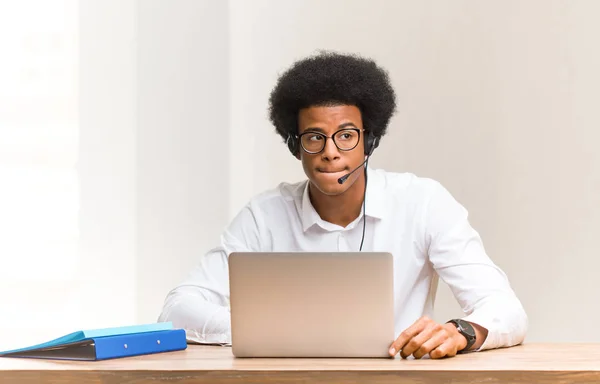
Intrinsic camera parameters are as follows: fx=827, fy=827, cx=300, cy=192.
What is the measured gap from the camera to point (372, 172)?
2.41 meters

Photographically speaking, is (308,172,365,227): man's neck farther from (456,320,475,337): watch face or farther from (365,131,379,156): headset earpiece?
(456,320,475,337): watch face

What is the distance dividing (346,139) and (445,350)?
32.9 inches

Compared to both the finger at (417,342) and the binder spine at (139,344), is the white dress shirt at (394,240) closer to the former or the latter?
the binder spine at (139,344)

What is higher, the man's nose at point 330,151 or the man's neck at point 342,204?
the man's nose at point 330,151

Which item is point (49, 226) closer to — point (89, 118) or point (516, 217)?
point (89, 118)

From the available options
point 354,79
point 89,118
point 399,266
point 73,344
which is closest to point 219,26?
point 89,118

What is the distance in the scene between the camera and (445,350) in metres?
1.52

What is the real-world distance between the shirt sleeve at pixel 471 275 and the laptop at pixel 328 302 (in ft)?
1.09

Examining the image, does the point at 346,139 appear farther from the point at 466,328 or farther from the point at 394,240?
the point at 466,328

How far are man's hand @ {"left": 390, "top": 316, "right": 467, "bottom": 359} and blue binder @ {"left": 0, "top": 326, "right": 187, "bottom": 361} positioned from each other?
49 centimetres

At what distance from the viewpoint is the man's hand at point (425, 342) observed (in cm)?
150

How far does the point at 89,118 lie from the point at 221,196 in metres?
0.68

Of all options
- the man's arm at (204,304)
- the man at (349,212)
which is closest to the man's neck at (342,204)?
the man at (349,212)

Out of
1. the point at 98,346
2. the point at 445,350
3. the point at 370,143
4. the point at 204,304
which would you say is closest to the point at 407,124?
the point at 370,143
